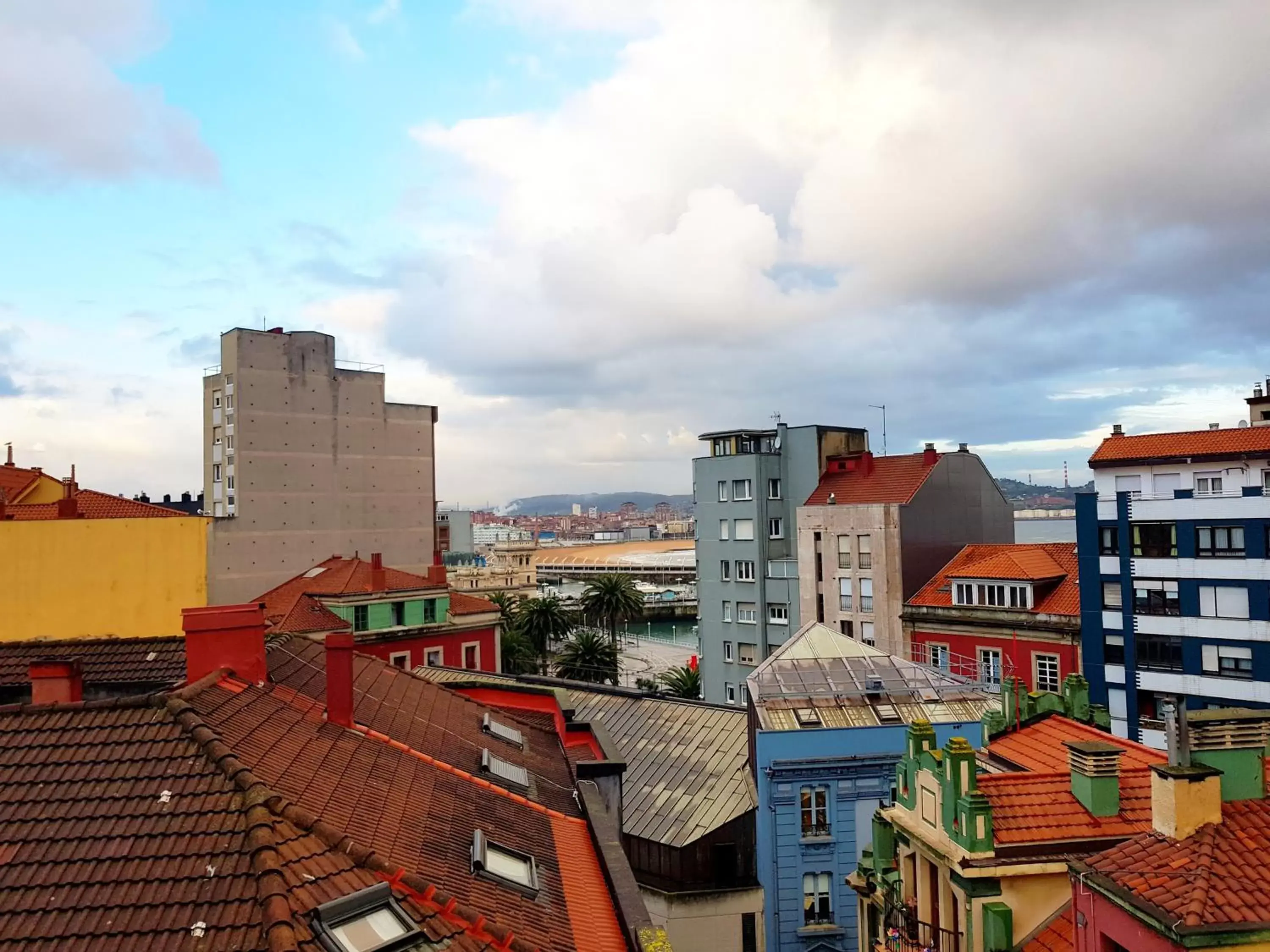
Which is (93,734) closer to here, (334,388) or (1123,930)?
(1123,930)

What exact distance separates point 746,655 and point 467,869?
55814 millimetres

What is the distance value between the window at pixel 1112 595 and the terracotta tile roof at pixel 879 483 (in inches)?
537

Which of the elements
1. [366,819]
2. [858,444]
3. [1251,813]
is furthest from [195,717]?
[858,444]

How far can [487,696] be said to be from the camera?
25.5 m

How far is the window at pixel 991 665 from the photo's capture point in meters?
48.5

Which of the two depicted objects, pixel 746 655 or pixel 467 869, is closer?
pixel 467 869

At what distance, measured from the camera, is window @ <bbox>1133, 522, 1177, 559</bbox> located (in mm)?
43281

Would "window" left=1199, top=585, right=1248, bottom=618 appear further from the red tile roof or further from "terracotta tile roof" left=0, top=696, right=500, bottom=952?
"terracotta tile roof" left=0, top=696, right=500, bottom=952

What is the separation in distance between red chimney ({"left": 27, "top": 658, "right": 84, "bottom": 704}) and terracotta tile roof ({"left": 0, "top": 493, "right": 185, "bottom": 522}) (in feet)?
47.3

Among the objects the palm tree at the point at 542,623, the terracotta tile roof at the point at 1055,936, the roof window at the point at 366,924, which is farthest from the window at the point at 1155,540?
the palm tree at the point at 542,623

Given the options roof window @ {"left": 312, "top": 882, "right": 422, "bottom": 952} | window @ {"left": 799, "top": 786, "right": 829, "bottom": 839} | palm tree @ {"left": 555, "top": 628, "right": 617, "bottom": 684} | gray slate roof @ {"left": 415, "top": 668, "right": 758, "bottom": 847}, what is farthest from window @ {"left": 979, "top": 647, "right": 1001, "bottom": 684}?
roof window @ {"left": 312, "top": 882, "right": 422, "bottom": 952}

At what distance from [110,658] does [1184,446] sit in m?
45.7

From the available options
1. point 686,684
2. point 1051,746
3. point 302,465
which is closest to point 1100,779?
point 1051,746

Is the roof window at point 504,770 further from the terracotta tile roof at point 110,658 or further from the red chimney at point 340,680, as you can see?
the terracotta tile roof at point 110,658
